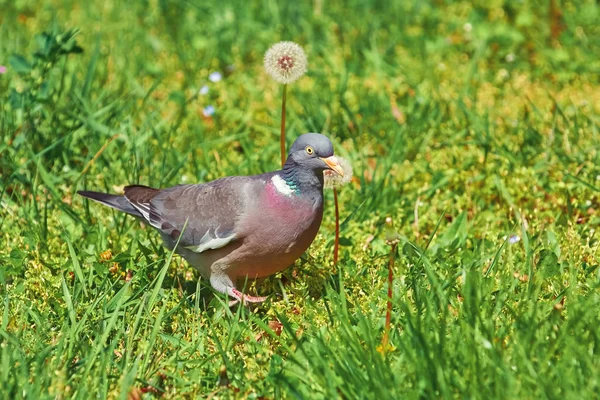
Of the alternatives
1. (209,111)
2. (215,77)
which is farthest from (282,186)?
(215,77)

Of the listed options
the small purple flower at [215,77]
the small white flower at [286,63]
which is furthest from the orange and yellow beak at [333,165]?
the small purple flower at [215,77]

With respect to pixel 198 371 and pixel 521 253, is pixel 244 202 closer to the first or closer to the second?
pixel 198 371

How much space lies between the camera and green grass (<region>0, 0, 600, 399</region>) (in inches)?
129

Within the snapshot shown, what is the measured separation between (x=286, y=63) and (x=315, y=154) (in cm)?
65

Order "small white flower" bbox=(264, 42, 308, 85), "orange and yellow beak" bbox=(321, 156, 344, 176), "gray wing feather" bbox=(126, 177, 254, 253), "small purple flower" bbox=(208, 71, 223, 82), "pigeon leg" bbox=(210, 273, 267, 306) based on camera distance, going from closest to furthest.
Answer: "orange and yellow beak" bbox=(321, 156, 344, 176) → "gray wing feather" bbox=(126, 177, 254, 253) → "pigeon leg" bbox=(210, 273, 267, 306) → "small white flower" bbox=(264, 42, 308, 85) → "small purple flower" bbox=(208, 71, 223, 82)

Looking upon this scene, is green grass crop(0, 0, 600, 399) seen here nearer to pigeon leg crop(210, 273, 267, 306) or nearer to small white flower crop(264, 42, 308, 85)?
pigeon leg crop(210, 273, 267, 306)

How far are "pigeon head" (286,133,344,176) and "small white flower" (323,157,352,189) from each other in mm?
105

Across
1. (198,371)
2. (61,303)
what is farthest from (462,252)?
(61,303)

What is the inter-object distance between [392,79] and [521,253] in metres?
2.26

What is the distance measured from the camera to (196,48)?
658cm

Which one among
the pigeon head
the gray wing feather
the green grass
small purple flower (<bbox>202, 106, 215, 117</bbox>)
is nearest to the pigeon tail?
→ the gray wing feather

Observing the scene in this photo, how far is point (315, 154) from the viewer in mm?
3838

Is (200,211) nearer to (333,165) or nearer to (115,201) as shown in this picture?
(115,201)

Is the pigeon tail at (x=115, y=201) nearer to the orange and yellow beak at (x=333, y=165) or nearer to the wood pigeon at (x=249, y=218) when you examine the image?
the wood pigeon at (x=249, y=218)
